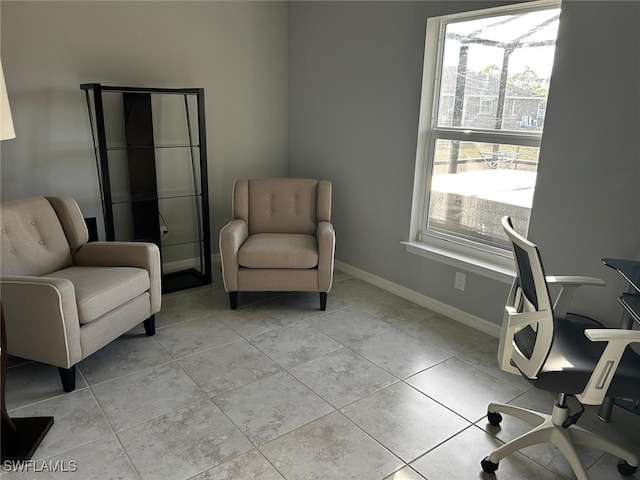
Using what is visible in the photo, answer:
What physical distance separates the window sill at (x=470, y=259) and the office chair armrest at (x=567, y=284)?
68cm

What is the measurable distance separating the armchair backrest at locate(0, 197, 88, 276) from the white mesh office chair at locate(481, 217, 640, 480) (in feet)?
8.01

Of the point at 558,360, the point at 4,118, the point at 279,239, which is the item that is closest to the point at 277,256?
the point at 279,239

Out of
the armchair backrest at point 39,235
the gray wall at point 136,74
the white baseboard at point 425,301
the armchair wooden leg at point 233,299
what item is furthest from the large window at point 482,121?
the armchair backrest at point 39,235

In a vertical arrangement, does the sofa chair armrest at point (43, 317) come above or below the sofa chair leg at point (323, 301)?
above

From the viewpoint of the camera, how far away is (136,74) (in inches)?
140

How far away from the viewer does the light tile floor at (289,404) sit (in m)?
1.90

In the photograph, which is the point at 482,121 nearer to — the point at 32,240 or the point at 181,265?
the point at 181,265

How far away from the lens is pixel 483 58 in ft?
9.56

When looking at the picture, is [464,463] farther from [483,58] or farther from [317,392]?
[483,58]

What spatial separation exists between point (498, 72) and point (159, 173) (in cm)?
259

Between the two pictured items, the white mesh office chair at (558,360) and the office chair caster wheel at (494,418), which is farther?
the office chair caster wheel at (494,418)

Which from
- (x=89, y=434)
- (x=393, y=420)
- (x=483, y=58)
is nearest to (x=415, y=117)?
(x=483, y=58)

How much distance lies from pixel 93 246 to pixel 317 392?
1614 millimetres

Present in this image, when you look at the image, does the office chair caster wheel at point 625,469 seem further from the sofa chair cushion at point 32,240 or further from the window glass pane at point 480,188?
the sofa chair cushion at point 32,240
